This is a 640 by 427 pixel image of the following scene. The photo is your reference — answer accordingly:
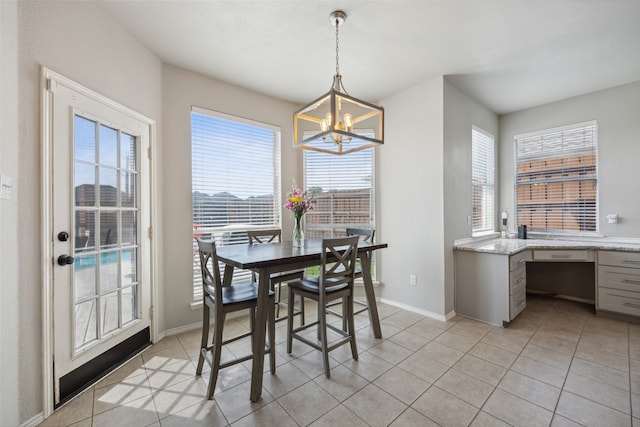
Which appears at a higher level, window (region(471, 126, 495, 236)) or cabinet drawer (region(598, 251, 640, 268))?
window (region(471, 126, 495, 236))

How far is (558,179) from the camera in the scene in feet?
12.8

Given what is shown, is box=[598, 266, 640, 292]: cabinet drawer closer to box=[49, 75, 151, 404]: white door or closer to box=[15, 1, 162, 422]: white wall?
box=[49, 75, 151, 404]: white door

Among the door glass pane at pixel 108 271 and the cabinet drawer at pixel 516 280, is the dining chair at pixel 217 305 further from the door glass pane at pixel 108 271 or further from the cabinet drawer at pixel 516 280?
the cabinet drawer at pixel 516 280

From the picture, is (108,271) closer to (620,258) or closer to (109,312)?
(109,312)

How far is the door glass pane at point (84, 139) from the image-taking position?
1.95 metres

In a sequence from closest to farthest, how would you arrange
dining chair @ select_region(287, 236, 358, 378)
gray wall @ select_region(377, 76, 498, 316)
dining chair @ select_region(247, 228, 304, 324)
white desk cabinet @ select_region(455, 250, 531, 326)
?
dining chair @ select_region(287, 236, 358, 378)
dining chair @ select_region(247, 228, 304, 324)
white desk cabinet @ select_region(455, 250, 531, 326)
gray wall @ select_region(377, 76, 498, 316)

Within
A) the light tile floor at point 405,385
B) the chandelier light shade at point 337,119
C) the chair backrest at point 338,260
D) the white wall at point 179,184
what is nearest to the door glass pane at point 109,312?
the light tile floor at point 405,385

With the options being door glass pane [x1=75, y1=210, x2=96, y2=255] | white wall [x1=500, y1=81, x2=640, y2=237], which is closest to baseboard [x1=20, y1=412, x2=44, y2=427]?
door glass pane [x1=75, y1=210, x2=96, y2=255]

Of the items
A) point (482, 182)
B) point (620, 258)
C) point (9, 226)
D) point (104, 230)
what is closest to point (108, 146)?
point (104, 230)

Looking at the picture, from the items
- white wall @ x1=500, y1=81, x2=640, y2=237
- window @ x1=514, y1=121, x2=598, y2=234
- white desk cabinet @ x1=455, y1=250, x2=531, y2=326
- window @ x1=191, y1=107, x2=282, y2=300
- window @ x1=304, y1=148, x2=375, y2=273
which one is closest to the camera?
white desk cabinet @ x1=455, y1=250, x2=531, y2=326

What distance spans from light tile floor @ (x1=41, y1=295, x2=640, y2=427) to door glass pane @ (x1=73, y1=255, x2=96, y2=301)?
2.29ft

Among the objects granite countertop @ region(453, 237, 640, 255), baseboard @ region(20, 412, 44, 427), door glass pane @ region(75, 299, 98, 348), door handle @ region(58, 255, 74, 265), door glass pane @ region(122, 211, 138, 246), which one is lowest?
baseboard @ region(20, 412, 44, 427)

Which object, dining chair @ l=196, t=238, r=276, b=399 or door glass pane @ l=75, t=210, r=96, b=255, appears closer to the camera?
dining chair @ l=196, t=238, r=276, b=399

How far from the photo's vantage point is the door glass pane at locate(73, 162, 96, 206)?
195cm
